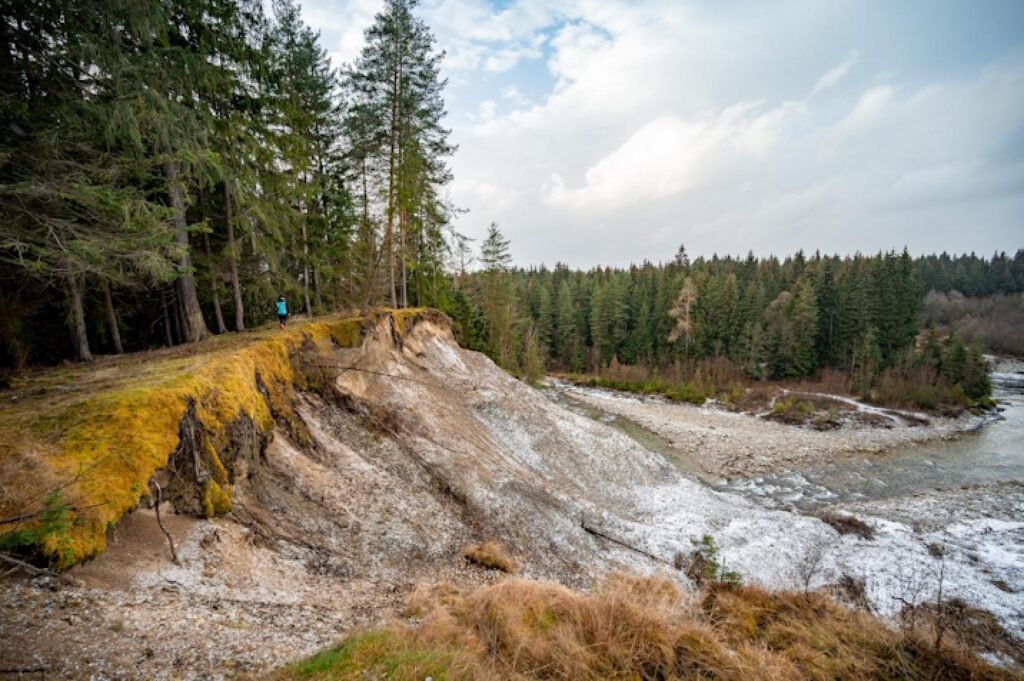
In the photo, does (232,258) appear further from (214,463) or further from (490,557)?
(490,557)

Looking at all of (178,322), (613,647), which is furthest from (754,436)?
(178,322)

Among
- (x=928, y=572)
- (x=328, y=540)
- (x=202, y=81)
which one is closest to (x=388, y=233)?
(x=202, y=81)

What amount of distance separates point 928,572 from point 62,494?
62.6 ft

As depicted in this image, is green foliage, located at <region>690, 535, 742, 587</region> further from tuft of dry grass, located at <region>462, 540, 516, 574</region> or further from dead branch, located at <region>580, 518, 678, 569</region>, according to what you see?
tuft of dry grass, located at <region>462, 540, 516, 574</region>

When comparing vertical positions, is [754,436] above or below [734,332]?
below

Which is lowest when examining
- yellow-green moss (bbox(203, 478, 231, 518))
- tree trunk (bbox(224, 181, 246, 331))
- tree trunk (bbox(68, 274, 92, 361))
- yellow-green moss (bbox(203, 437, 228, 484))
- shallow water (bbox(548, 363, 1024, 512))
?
shallow water (bbox(548, 363, 1024, 512))

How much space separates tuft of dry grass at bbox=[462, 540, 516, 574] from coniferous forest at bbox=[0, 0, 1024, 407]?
863 cm

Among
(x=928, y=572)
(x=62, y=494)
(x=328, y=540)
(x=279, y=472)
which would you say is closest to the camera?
(x=62, y=494)

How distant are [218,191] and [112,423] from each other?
12.5 m

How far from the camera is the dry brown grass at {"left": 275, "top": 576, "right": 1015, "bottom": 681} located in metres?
3.90

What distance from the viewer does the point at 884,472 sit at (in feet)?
71.9

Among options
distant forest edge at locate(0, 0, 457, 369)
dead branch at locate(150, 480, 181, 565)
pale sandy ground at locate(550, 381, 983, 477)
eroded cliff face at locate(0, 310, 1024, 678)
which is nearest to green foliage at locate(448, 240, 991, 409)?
pale sandy ground at locate(550, 381, 983, 477)

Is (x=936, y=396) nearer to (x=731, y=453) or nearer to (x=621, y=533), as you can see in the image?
(x=731, y=453)

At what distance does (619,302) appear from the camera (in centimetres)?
6178
